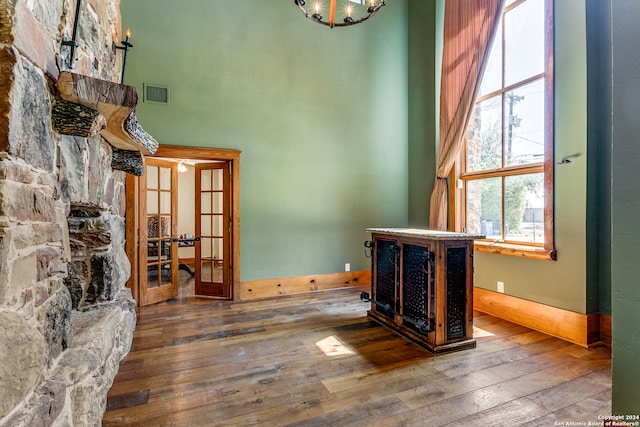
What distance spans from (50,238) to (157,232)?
2.80 meters

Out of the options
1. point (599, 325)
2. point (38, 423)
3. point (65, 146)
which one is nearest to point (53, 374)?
point (38, 423)

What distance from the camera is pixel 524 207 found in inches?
130

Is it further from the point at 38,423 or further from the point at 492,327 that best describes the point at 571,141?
the point at 38,423

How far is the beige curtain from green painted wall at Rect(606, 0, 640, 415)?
8.62 ft

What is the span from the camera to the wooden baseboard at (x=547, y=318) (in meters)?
2.71

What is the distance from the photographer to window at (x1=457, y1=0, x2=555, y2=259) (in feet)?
9.98

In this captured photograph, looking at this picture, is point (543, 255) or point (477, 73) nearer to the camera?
point (543, 255)

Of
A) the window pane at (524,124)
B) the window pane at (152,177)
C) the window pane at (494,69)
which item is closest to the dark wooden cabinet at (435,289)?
the window pane at (524,124)

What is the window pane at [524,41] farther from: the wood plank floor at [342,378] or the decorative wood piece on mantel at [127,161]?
the decorative wood piece on mantel at [127,161]

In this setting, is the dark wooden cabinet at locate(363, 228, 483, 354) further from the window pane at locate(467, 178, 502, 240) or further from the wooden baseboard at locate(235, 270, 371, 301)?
the wooden baseboard at locate(235, 270, 371, 301)

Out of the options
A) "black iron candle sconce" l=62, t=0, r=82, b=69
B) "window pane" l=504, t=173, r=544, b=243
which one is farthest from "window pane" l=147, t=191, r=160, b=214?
"window pane" l=504, t=173, r=544, b=243

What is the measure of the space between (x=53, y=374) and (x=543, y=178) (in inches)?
154

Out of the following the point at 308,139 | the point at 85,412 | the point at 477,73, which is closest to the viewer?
the point at 85,412

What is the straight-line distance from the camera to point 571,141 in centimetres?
279
